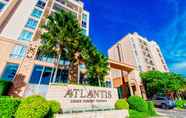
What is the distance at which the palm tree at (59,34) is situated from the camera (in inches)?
639

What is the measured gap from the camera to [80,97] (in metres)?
13.4

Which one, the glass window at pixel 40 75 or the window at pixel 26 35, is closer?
the glass window at pixel 40 75

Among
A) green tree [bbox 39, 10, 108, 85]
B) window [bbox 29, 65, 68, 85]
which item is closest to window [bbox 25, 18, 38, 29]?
green tree [bbox 39, 10, 108, 85]

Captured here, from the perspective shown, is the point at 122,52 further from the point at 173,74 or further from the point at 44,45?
the point at 44,45

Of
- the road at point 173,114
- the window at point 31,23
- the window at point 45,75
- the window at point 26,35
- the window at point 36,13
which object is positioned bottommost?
the road at point 173,114

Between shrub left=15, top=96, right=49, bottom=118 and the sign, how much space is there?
3967 millimetres

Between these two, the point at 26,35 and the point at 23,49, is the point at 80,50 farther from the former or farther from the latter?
the point at 26,35

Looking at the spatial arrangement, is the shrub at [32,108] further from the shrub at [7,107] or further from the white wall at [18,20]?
the white wall at [18,20]

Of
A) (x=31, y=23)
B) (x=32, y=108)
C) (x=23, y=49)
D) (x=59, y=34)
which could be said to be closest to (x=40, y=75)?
(x=23, y=49)

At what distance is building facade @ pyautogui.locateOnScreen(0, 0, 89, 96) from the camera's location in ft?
56.2

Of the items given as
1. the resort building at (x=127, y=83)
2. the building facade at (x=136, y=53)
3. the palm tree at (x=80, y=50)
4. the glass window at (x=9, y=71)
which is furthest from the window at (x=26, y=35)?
the building facade at (x=136, y=53)

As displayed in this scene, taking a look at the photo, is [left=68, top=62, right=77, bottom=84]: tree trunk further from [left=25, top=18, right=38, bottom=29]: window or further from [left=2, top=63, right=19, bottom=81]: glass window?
[left=25, top=18, right=38, bottom=29]: window

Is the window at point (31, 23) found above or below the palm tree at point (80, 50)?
above

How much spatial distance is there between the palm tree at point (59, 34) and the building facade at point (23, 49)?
3933 mm
